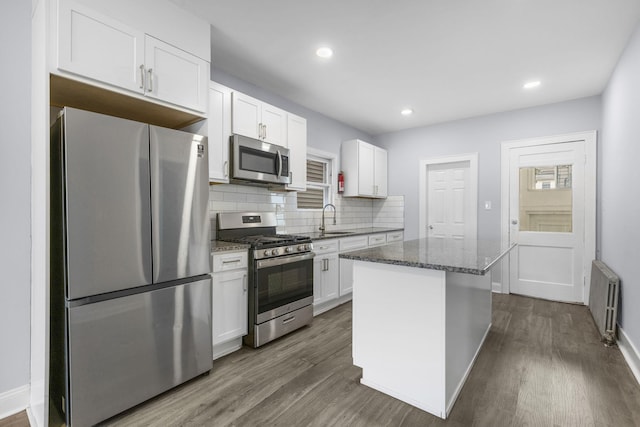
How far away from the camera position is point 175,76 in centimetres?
211

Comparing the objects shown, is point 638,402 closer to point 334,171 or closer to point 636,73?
point 636,73

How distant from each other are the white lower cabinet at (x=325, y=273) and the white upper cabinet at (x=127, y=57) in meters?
1.90

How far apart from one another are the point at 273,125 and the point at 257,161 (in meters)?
0.50

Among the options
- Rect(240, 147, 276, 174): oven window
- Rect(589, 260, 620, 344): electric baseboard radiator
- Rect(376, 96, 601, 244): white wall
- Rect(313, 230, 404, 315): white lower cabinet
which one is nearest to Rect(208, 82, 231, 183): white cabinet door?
Rect(240, 147, 276, 174): oven window

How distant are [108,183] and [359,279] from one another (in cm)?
163

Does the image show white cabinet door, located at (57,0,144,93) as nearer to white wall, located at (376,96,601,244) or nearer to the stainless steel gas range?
the stainless steel gas range

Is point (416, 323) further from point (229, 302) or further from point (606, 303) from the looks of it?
point (606, 303)

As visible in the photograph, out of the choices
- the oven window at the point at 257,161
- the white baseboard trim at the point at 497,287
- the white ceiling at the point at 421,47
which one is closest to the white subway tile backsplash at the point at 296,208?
the oven window at the point at 257,161

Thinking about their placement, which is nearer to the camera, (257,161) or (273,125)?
(257,161)

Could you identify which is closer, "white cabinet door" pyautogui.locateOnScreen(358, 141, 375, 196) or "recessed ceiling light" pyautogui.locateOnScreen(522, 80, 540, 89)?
"recessed ceiling light" pyautogui.locateOnScreen(522, 80, 540, 89)

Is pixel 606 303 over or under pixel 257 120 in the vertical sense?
under

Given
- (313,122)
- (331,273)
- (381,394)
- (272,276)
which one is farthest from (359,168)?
(381,394)

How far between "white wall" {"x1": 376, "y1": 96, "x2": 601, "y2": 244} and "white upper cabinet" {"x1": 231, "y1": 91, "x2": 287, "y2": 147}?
2.70 metres

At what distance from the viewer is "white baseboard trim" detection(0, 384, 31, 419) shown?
5.97 ft
